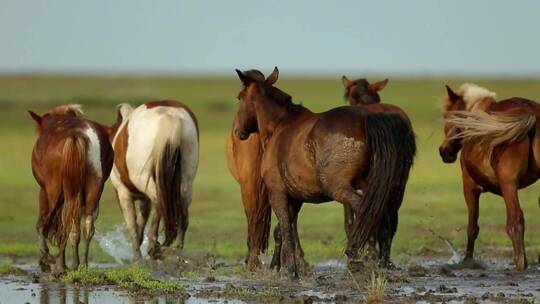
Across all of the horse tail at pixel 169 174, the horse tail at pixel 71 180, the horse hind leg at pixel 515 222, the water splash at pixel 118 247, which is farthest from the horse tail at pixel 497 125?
the water splash at pixel 118 247

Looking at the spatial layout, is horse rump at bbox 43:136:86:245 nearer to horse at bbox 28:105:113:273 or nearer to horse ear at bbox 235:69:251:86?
horse at bbox 28:105:113:273

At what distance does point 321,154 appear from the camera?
10.6 meters

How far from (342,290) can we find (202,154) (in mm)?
24416

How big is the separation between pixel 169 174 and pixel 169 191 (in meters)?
0.21

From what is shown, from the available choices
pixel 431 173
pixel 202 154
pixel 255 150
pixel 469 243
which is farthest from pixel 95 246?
pixel 202 154

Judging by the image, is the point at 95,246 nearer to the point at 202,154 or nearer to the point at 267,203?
the point at 267,203

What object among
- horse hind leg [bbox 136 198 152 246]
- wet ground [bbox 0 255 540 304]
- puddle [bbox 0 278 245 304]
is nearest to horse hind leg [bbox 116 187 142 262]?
horse hind leg [bbox 136 198 152 246]

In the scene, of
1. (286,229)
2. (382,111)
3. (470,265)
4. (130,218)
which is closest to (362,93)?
(382,111)

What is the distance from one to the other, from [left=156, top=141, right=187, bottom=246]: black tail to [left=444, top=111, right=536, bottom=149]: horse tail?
3.44 metres

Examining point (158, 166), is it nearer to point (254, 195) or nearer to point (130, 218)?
point (130, 218)

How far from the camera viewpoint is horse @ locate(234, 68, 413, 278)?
33.3 ft

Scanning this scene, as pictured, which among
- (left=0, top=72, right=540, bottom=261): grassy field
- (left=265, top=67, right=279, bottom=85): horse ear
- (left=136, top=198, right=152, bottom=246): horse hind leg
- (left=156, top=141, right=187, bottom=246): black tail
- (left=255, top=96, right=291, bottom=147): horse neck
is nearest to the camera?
(left=255, top=96, right=291, bottom=147): horse neck

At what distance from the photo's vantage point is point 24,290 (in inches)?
433

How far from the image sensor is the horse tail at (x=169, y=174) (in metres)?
13.3
